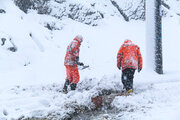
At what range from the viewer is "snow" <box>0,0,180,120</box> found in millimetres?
3768

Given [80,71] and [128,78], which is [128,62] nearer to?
[128,78]

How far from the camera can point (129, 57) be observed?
510 cm

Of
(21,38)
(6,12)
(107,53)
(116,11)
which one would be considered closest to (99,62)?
(107,53)

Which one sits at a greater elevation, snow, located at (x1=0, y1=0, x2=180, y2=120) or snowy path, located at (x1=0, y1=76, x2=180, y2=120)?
snow, located at (x1=0, y1=0, x2=180, y2=120)

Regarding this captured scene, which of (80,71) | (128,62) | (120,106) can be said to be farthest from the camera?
(80,71)

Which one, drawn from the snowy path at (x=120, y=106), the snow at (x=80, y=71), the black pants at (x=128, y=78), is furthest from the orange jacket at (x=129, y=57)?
the snowy path at (x=120, y=106)

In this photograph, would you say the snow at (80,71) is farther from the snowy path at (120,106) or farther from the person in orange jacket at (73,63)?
the person in orange jacket at (73,63)

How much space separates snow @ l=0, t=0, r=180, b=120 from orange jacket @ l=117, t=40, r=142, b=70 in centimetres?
74

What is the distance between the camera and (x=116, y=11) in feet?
56.3

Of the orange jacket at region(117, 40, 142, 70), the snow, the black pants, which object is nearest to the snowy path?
the snow

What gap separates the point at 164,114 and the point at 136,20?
48.3 feet

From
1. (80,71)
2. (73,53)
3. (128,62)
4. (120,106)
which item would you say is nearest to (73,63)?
(73,53)

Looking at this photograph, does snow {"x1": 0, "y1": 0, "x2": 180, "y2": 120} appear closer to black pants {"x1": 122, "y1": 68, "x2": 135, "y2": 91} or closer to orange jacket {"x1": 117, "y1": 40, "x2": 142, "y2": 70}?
black pants {"x1": 122, "y1": 68, "x2": 135, "y2": 91}

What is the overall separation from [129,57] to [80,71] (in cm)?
391
